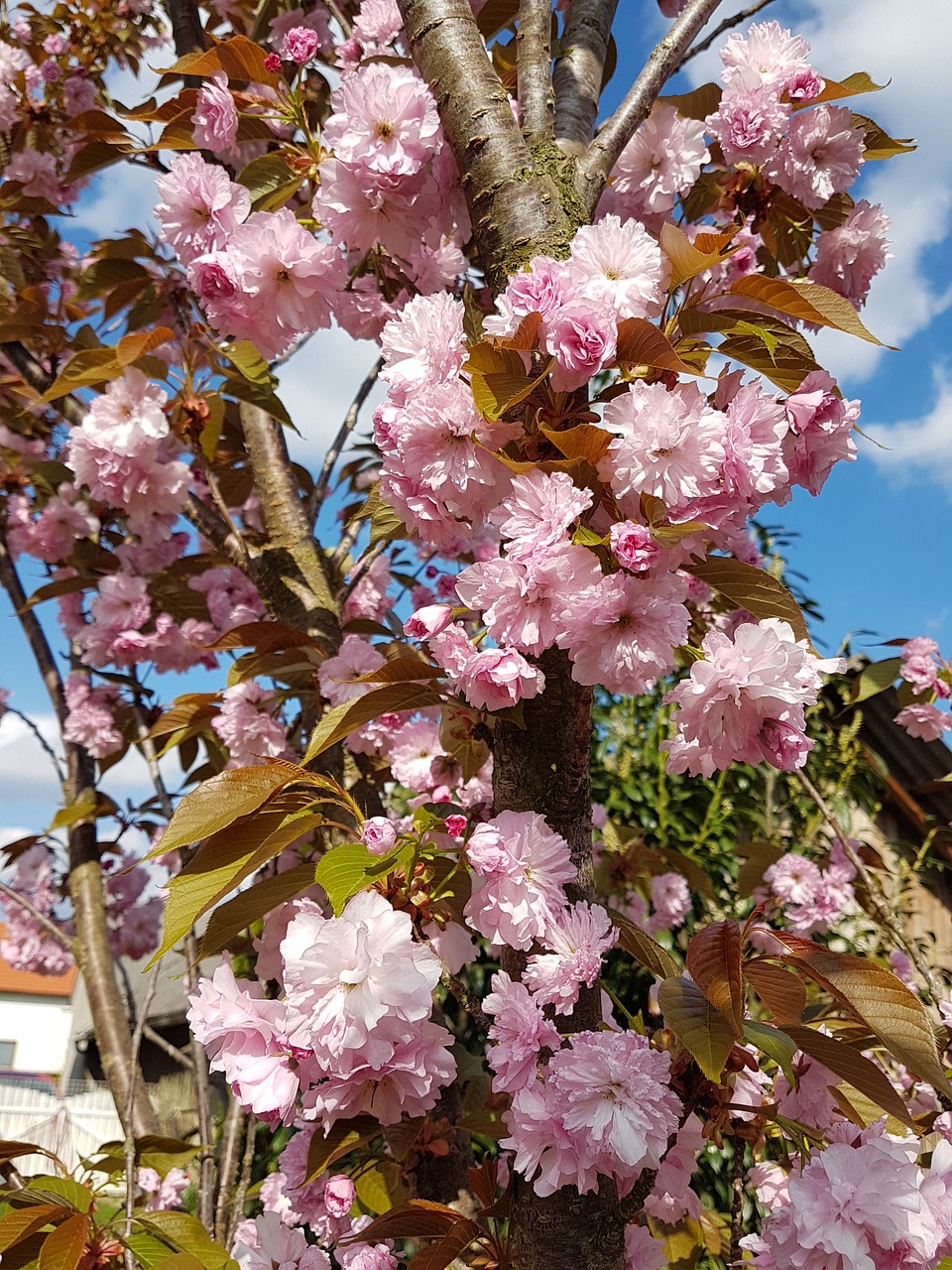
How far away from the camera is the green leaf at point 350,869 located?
756mm

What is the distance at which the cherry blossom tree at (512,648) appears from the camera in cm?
75

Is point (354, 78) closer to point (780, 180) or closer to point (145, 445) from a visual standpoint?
point (780, 180)

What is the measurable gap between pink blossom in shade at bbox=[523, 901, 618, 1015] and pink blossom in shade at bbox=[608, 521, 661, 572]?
1.00 feet

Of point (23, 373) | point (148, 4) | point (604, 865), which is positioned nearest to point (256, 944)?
point (604, 865)

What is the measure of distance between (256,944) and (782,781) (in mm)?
3182

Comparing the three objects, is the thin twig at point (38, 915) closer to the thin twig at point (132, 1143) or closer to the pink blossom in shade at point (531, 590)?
the thin twig at point (132, 1143)

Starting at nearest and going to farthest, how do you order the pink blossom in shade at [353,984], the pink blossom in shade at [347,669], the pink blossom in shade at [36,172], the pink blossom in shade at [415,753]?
the pink blossom in shade at [353,984], the pink blossom in shade at [347,669], the pink blossom in shade at [415,753], the pink blossom in shade at [36,172]

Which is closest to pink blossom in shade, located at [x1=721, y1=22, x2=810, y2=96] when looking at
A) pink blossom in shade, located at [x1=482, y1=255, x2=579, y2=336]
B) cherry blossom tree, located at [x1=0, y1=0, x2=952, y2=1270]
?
cherry blossom tree, located at [x1=0, y1=0, x2=952, y2=1270]

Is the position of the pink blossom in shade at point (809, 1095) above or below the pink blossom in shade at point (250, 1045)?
below

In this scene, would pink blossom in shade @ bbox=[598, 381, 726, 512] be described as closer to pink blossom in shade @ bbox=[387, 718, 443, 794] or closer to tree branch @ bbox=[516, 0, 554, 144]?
tree branch @ bbox=[516, 0, 554, 144]

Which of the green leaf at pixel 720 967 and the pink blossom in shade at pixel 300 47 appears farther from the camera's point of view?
the pink blossom in shade at pixel 300 47

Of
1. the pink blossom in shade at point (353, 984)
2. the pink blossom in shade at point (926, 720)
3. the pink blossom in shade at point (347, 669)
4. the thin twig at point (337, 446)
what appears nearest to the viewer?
the pink blossom in shade at point (353, 984)

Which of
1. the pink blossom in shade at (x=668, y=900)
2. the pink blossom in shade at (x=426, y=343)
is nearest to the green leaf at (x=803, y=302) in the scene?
the pink blossom in shade at (x=426, y=343)

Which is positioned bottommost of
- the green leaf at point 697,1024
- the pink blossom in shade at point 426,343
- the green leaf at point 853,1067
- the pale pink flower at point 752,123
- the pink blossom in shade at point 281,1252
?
the pink blossom in shade at point 281,1252
